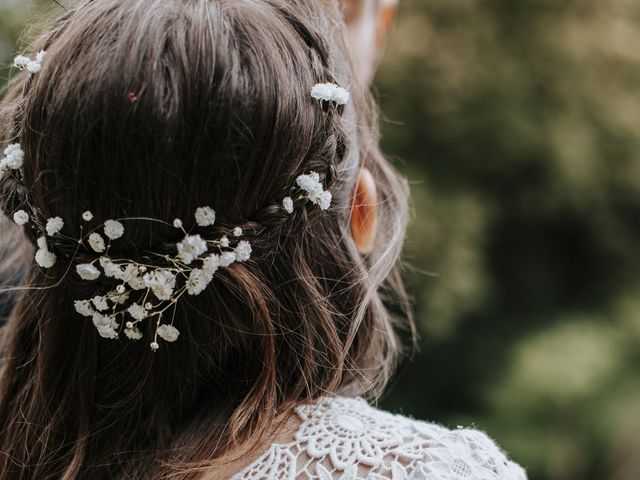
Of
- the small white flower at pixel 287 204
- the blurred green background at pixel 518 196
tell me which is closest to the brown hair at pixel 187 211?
the small white flower at pixel 287 204

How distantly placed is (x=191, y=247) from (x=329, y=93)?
36 cm

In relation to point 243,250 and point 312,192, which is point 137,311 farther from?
point 312,192

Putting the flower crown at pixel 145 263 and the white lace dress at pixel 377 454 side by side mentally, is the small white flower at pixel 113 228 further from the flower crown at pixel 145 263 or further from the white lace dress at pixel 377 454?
the white lace dress at pixel 377 454

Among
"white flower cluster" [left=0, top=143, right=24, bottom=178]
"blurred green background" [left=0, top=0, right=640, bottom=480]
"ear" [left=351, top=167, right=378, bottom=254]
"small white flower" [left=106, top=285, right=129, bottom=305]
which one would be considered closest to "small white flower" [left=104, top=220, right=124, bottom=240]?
"small white flower" [left=106, top=285, right=129, bottom=305]

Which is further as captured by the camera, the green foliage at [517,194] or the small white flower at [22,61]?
the green foliage at [517,194]

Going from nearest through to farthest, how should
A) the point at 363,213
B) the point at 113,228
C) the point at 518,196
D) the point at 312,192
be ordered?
the point at 113,228 < the point at 312,192 < the point at 363,213 < the point at 518,196

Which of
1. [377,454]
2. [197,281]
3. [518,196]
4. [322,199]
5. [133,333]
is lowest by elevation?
[518,196]

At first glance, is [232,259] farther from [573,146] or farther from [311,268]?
[573,146]

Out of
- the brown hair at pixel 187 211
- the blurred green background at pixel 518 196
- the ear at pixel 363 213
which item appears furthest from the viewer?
the blurred green background at pixel 518 196

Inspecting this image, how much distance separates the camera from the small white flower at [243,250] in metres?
1.13

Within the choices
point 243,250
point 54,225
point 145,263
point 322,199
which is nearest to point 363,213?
point 322,199

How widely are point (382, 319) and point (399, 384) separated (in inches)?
184

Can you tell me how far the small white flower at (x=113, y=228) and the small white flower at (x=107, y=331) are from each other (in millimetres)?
180

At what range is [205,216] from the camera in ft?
3.59
